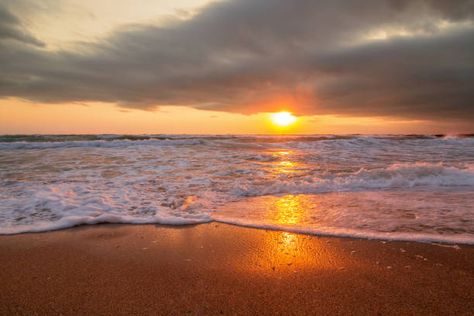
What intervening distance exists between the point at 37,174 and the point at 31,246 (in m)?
5.09

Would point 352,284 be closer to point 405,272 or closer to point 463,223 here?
point 405,272

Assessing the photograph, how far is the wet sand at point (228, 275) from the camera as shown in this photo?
1.94 metres

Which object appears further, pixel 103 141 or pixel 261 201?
pixel 103 141

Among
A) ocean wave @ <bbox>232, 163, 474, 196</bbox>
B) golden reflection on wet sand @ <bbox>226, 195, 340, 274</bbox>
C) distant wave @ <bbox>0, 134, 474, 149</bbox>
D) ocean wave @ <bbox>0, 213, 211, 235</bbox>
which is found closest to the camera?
golden reflection on wet sand @ <bbox>226, 195, 340, 274</bbox>

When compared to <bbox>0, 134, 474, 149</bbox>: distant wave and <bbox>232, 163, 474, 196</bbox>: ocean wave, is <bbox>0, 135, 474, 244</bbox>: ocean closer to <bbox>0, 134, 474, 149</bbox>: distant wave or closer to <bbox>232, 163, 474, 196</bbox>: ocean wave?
<bbox>232, 163, 474, 196</bbox>: ocean wave

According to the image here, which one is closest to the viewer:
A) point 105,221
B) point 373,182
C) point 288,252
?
point 288,252

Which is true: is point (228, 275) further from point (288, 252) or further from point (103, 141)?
point (103, 141)

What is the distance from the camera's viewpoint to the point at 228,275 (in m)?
2.37

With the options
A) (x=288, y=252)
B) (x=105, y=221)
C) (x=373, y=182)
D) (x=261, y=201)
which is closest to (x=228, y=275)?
(x=288, y=252)

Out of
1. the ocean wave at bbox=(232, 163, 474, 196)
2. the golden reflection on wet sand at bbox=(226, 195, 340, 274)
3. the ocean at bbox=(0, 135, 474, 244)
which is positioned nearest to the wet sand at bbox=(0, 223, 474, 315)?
the golden reflection on wet sand at bbox=(226, 195, 340, 274)

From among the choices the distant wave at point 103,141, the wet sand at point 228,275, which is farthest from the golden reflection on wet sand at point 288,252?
the distant wave at point 103,141

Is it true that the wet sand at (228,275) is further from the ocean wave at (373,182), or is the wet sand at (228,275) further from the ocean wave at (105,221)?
the ocean wave at (373,182)

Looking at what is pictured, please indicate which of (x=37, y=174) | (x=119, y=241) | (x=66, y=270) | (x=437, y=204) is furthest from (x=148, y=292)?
(x=37, y=174)

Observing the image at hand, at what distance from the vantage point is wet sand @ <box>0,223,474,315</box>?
1.94 m
